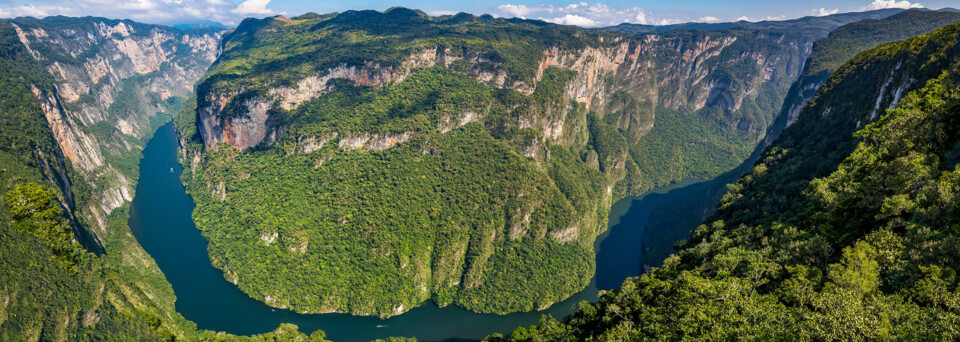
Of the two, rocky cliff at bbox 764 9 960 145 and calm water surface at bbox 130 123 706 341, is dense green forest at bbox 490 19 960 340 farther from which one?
rocky cliff at bbox 764 9 960 145

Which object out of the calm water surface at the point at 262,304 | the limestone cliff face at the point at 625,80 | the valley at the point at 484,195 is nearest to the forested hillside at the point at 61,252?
the valley at the point at 484,195

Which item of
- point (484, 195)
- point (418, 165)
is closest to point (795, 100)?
point (484, 195)

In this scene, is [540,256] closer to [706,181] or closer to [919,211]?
[919,211]

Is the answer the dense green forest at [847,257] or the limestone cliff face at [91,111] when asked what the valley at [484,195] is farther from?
the limestone cliff face at [91,111]

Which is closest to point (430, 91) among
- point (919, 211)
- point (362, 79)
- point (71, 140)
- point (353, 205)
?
point (362, 79)

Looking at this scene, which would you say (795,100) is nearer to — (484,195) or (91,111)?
(484,195)
